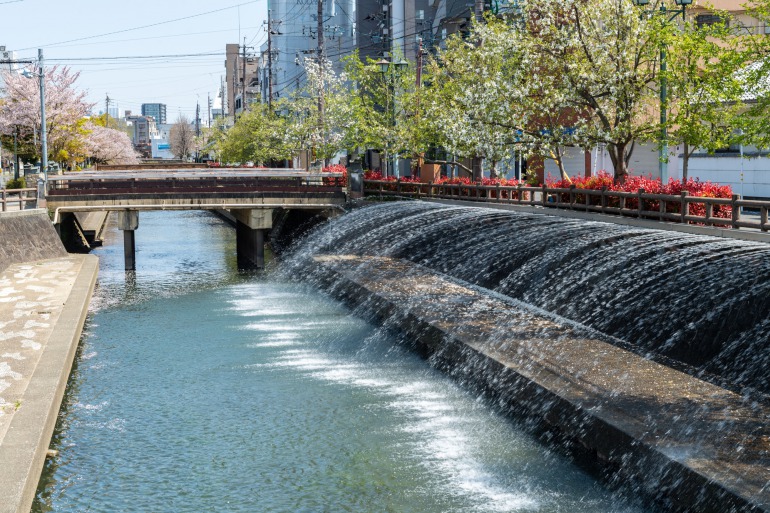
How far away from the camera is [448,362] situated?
19.8m

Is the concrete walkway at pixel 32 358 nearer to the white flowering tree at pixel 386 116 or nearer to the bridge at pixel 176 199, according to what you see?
the bridge at pixel 176 199

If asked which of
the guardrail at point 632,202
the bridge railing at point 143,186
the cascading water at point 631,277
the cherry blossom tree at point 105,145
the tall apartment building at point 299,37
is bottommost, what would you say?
the cascading water at point 631,277

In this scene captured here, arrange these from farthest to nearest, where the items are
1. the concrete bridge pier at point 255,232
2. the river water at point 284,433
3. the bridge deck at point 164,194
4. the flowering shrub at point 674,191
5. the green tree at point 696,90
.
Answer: the concrete bridge pier at point 255,232, the bridge deck at point 164,194, the green tree at point 696,90, the flowering shrub at point 674,191, the river water at point 284,433

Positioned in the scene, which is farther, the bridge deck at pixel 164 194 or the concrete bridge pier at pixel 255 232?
the concrete bridge pier at pixel 255 232

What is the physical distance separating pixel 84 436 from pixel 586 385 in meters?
8.56

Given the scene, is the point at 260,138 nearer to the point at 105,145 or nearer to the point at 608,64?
the point at 105,145

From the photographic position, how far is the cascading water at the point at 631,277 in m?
18.6

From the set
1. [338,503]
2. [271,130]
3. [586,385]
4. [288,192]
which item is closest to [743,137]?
[586,385]

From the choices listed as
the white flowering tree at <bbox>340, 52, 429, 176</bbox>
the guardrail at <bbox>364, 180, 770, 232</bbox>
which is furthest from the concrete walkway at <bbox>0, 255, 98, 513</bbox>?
the white flowering tree at <bbox>340, 52, 429, 176</bbox>

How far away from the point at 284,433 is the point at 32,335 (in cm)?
714

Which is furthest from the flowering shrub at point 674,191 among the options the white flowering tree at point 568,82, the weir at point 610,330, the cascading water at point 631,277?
the white flowering tree at point 568,82

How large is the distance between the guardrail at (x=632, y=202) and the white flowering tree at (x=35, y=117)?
1604 inches

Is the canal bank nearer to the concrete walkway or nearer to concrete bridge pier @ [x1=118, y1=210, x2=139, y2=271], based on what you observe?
Answer: the concrete walkway

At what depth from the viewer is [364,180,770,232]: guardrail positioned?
24156 millimetres
